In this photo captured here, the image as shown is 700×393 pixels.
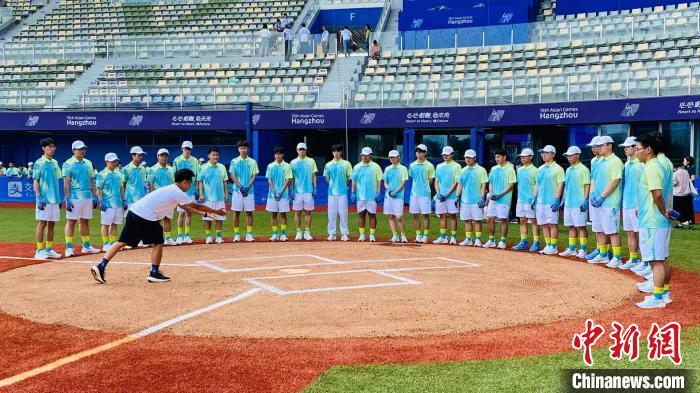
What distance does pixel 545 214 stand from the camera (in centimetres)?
1320

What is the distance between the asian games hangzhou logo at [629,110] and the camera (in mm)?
22297

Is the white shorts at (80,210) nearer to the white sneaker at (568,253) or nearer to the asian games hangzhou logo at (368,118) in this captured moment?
the white sneaker at (568,253)

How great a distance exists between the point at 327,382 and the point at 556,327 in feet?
9.78

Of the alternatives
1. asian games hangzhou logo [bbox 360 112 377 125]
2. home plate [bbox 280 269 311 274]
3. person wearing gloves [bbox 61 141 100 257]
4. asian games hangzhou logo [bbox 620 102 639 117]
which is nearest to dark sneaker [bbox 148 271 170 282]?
home plate [bbox 280 269 311 274]

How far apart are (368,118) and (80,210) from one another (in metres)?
15.0

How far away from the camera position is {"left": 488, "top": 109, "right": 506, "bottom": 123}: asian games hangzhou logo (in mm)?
24703

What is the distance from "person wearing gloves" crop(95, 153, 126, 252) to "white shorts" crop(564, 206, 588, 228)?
904cm

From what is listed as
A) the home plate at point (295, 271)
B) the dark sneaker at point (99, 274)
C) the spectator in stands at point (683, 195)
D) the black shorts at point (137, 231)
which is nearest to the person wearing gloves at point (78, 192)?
the dark sneaker at point (99, 274)

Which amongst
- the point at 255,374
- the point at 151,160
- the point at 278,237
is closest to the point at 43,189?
the point at 278,237

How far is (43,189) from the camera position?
1264 cm

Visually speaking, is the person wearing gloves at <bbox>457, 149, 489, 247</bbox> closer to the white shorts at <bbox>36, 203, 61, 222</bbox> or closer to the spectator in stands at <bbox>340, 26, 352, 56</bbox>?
the white shorts at <bbox>36, 203, 61, 222</bbox>

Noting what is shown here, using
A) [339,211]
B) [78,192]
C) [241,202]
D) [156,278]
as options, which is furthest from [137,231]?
[339,211]

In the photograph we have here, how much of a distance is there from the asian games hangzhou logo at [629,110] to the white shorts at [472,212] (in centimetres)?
1052

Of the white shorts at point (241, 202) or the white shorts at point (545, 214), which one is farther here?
the white shorts at point (241, 202)
